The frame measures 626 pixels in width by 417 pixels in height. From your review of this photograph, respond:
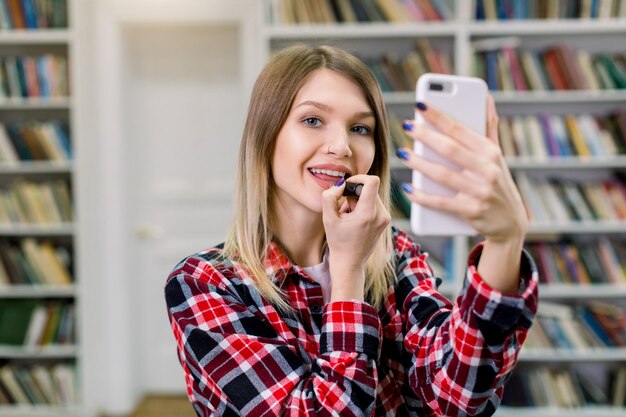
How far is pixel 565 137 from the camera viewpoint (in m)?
2.98

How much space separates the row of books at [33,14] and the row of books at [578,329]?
2960 millimetres

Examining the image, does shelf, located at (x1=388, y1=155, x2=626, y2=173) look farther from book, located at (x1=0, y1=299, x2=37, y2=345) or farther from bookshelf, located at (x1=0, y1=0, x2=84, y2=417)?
book, located at (x1=0, y1=299, x2=37, y2=345)

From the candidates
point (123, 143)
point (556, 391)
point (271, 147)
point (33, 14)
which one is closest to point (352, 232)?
point (271, 147)

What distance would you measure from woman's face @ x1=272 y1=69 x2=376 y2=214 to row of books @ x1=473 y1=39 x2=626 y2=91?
2.16 meters

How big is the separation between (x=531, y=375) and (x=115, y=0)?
3027 mm

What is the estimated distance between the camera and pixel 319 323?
101 cm

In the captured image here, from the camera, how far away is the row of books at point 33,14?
3.08 m

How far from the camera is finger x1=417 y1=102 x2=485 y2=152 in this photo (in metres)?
0.61

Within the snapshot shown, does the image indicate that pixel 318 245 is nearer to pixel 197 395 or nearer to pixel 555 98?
pixel 197 395

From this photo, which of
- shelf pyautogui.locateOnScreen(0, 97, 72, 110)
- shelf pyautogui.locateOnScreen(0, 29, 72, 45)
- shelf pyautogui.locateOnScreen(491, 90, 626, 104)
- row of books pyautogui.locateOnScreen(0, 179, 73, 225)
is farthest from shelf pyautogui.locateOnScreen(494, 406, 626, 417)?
shelf pyautogui.locateOnScreen(0, 29, 72, 45)

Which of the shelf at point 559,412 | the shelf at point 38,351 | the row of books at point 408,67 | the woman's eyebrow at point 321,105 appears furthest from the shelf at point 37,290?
the woman's eyebrow at point 321,105

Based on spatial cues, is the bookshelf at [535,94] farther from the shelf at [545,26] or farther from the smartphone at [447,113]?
the smartphone at [447,113]

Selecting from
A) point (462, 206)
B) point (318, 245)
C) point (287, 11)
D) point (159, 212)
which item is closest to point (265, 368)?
point (318, 245)

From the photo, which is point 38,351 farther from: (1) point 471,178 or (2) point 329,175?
(1) point 471,178
